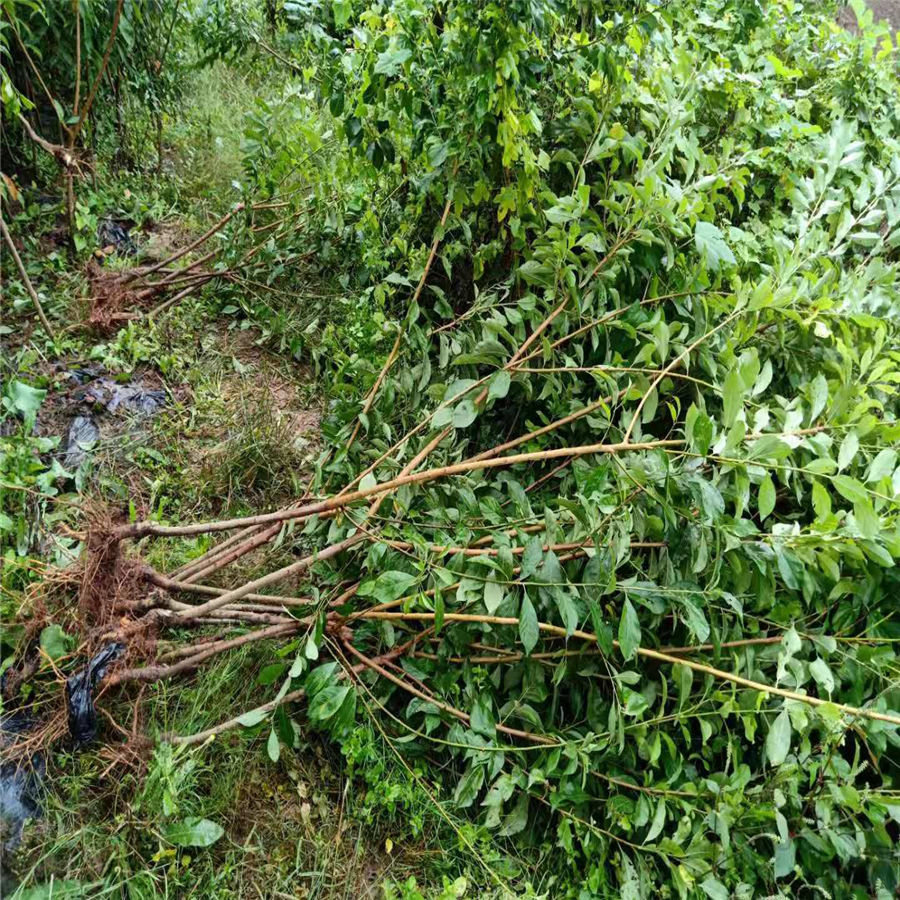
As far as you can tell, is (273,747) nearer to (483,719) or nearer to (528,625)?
(483,719)

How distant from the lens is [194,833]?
1.33 meters

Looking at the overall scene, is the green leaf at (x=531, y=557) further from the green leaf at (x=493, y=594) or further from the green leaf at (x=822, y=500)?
the green leaf at (x=822, y=500)

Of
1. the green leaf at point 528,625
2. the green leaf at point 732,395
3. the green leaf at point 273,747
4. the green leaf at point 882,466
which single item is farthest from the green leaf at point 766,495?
the green leaf at point 273,747

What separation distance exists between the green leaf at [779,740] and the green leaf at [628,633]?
0.28 m

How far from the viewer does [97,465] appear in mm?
1970

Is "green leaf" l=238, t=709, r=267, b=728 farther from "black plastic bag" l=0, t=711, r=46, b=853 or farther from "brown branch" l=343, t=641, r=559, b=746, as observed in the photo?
"black plastic bag" l=0, t=711, r=46, b=853

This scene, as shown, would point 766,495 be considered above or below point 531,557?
above

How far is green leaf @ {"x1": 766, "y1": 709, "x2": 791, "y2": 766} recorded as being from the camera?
3.82 ft

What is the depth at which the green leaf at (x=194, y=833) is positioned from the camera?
4.30ft

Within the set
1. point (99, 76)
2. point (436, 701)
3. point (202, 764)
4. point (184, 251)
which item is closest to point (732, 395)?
point (436, 701)

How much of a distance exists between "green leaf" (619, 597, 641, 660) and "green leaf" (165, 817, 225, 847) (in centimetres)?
89

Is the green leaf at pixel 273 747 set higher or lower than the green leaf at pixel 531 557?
lower

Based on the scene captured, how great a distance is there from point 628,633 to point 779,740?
0.31 m

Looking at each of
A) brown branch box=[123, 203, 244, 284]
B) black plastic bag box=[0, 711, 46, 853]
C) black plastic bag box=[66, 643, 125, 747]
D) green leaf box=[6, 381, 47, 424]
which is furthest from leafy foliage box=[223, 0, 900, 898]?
brown branch box=[123, 203, 244, 284]
